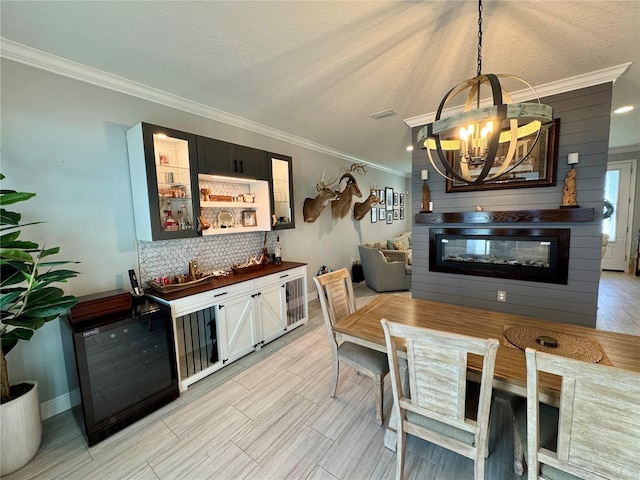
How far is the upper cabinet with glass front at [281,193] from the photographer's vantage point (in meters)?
3.58

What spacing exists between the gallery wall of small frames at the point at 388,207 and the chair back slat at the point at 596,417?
5845 millimetres

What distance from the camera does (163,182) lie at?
2564 mm

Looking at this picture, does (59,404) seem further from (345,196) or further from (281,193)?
(345,196)

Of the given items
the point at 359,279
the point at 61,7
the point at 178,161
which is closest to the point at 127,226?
the point at 178,161

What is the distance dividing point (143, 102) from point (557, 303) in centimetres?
492

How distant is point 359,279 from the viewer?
601 centimetres

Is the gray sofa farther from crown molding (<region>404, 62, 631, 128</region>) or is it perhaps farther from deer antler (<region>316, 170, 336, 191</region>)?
crown molding (<region>404, 62, 631, 128</region>)

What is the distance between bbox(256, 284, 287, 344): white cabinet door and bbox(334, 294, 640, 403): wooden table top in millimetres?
1365

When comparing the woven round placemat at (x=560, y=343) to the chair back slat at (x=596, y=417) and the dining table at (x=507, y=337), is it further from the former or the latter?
the chair back slat at (x=596, y=417)

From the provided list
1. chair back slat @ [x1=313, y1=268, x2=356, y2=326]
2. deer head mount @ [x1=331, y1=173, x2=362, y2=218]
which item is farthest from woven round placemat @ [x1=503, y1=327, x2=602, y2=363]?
deer head mount @ [x1=331, y1=173, x2=362, y2=218]

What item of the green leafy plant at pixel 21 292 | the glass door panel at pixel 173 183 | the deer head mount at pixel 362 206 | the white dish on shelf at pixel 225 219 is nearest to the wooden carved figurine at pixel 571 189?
the deer head mount at pixel 362 206

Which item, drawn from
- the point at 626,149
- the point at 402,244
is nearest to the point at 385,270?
the point at 402,244

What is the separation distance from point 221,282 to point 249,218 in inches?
42.6

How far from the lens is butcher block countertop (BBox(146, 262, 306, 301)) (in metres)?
2.39
